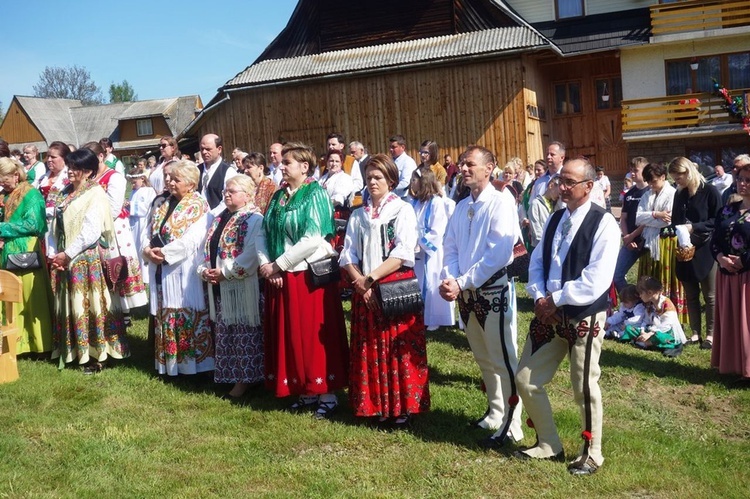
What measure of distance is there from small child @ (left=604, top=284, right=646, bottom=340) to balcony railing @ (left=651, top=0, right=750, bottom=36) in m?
17.0

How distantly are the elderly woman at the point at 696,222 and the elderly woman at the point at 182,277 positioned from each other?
4.60m

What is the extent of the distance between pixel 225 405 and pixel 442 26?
1843 cm

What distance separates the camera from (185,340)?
683 cm

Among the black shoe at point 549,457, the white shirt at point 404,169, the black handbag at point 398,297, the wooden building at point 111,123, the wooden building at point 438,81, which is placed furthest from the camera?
the wooden building at point 111,123

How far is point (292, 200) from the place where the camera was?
597cm

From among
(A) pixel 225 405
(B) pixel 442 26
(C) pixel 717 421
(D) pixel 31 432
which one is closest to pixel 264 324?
(A) pixel 225 405

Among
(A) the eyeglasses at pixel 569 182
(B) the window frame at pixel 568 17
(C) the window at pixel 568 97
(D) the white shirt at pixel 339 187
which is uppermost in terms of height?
(B) the window frame at pixel 568 17

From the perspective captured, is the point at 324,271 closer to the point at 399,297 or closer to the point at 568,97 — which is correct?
the point at 399,297

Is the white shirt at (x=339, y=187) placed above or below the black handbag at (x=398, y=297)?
above

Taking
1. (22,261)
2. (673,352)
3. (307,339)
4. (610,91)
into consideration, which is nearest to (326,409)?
(307,339)

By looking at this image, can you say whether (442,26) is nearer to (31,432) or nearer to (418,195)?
(418,195)

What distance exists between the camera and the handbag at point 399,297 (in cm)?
534

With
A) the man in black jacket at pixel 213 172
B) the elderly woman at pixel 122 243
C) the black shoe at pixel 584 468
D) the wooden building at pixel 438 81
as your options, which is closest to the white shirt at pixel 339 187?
the man in black jacket at pixel 213 172

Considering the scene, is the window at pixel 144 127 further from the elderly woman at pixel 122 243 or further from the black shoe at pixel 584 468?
the black shoe at pixel 584 468
